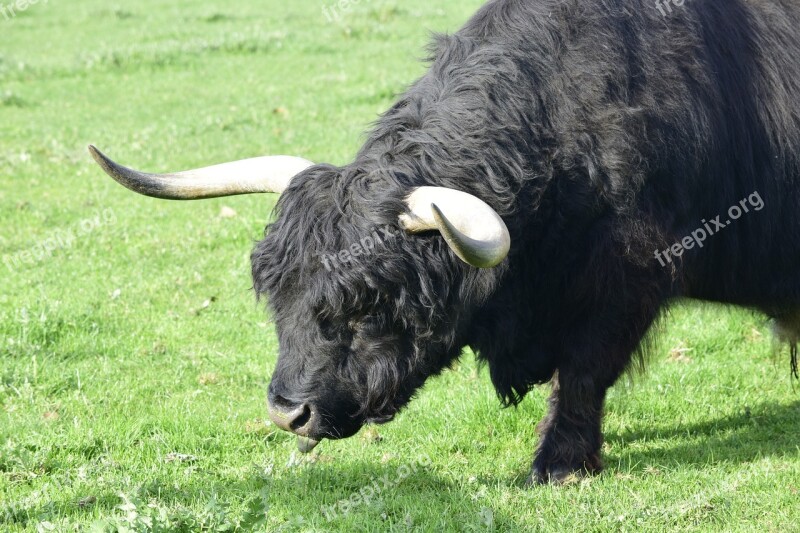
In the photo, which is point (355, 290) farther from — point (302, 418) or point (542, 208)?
point (542, 208)

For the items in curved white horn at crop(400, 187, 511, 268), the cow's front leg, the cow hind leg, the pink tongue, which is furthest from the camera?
the cow hind leg

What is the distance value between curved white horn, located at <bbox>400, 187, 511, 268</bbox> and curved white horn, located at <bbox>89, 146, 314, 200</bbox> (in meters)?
0.75

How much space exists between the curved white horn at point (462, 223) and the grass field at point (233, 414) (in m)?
1.27

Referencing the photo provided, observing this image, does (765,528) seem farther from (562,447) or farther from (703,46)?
(703,46)

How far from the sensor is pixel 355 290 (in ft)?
14.1

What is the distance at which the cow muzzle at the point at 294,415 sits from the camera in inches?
173

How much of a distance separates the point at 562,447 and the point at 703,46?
2.22 meters

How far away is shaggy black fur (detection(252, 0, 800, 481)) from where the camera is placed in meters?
4.41

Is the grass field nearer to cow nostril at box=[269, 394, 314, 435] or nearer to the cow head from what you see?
cow nostril at box=[269, 394, 314, 435]

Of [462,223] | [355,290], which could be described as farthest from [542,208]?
[355,290]

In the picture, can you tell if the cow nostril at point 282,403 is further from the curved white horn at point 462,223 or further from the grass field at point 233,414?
the curved white horn at point 462,223

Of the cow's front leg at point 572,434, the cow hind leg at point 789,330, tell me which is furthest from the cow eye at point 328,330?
the cow hind leg at point 789,330

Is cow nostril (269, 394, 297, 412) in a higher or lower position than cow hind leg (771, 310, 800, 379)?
higher

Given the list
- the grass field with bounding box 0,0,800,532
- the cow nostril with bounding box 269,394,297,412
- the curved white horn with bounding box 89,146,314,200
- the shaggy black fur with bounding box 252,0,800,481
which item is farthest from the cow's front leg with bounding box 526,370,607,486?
the curved white horn with bounding box 89,146,314,200
